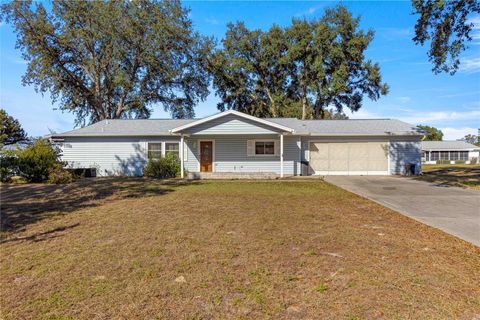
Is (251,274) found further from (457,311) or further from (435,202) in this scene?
(435,202)

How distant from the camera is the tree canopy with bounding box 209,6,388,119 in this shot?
1159 inches

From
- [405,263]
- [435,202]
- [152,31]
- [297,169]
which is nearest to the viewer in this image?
[405,263]

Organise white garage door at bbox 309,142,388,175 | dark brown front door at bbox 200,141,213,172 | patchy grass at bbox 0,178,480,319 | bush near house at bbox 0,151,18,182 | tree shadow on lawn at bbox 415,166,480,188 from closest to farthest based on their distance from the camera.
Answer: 1. patchy grass at bbox 0,178,480,319
2. tree shadow on lawn at bbox 415,166,480,188
3. bush near house at bbox 0,151,18,182
4. dark brown front door at bbox 200,141,213,172
5. white garage door at bbox 309,142,388,175

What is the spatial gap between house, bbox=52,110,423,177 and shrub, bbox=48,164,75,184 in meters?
4.65

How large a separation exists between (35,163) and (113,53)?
15633 mm

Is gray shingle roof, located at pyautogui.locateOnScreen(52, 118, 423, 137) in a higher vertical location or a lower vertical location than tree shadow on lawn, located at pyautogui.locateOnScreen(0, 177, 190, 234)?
higher

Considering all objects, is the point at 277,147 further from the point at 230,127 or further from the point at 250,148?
the point at 230,127

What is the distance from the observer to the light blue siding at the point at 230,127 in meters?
16.5

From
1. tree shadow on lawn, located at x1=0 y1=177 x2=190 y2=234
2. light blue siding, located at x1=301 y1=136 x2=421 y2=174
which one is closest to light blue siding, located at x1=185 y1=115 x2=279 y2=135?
light blue siding, located at x1=301 y1=136 x2=421 y2=174

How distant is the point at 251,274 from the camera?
3510 millimetres

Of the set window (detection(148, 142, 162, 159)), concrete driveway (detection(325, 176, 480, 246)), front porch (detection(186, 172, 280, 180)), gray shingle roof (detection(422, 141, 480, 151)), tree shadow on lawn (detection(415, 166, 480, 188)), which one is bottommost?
concrete driveway (detection(325, 176, 480, 246))

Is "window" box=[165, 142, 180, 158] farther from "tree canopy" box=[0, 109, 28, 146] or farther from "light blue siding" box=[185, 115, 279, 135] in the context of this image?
"tree canopy" box=[0, 109, 28, 146]

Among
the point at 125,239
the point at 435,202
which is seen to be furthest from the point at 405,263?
the point at 435,202

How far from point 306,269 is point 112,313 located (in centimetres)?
225
